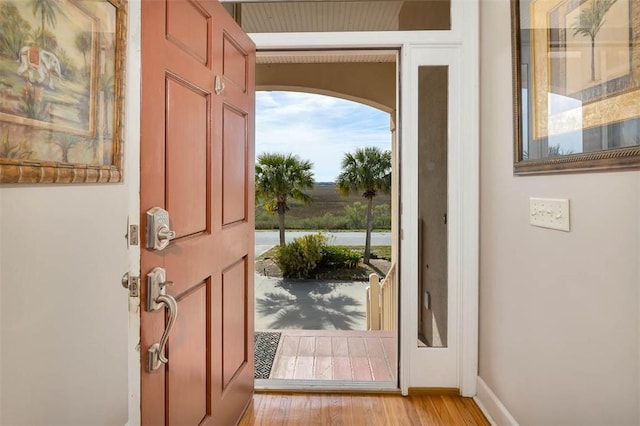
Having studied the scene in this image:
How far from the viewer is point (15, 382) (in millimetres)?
951

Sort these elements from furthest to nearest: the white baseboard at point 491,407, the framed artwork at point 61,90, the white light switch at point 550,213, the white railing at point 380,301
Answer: the white railing at point 380,301, the white baseboard at point 491,407, the white light switch at point 550,213, the framed artwork at point 61,90

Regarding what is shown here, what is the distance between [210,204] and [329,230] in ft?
16.5

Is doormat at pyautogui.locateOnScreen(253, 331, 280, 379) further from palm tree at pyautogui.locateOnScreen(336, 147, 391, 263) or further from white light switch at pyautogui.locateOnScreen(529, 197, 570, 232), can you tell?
palm tree at pyautogui.locateOnScreen(336, 147, 391, 263)

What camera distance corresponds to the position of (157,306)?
1.08 m

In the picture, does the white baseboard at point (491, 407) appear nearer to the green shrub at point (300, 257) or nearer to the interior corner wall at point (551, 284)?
the interior corner wall at point (551, 284)

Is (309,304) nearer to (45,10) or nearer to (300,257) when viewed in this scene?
(300,257)

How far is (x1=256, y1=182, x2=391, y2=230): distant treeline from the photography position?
6223 millimetres

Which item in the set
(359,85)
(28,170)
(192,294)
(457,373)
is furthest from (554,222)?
(359,85)

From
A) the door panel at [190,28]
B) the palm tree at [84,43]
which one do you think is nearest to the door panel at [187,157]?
the door panel at [190,28]

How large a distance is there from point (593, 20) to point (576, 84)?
7.5 inches

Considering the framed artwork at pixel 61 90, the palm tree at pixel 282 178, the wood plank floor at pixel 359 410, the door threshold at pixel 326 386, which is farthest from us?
the palm tree at pixel 282 178

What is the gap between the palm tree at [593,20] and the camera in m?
1.14

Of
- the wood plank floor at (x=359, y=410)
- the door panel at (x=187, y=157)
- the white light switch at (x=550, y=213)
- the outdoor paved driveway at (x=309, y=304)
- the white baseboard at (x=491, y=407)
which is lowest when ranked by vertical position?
the outdoor paved driveway at (x=309, y=304)

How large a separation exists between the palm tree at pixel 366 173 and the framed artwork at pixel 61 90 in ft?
15.9
